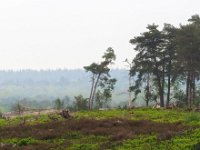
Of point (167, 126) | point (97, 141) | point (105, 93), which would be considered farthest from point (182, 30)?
point (97, 141)

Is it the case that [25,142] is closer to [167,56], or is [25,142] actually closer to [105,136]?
[105,136]

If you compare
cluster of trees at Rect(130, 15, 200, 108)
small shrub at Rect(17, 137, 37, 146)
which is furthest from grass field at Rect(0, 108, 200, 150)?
cluster of trees at Rect(130, 15, 200, 108)

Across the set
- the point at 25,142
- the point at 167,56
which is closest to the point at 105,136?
the point at 25,142

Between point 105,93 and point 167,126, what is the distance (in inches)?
2019

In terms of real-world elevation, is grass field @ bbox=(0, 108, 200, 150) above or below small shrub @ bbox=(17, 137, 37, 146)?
above

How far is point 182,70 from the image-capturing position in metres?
59.5

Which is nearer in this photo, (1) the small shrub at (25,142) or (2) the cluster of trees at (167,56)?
(1) the small shrub at (25,142)

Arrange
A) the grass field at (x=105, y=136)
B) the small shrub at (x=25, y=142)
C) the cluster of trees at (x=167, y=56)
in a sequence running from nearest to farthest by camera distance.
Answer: the grass field at (x=105, y=136), the small shrub at (x=25, y=142), the cluster of trees at (x=167, y=56)

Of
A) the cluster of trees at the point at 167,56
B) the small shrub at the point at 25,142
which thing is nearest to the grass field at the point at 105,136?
the small shrub at the point at 25,142

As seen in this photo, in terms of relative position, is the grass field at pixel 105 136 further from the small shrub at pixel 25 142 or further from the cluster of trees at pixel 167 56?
the cluster of trees at pixel 167 56

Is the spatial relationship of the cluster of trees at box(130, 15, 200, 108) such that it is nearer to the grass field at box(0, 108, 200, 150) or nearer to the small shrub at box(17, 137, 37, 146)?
the grass field at box(0, 108, 200, 150)

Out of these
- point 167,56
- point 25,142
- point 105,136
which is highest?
point 167,56

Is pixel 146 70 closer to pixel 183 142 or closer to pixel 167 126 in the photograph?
pixel 167 126

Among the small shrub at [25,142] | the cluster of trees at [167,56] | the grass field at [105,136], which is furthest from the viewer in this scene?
the cluster of trees at [167,56]
